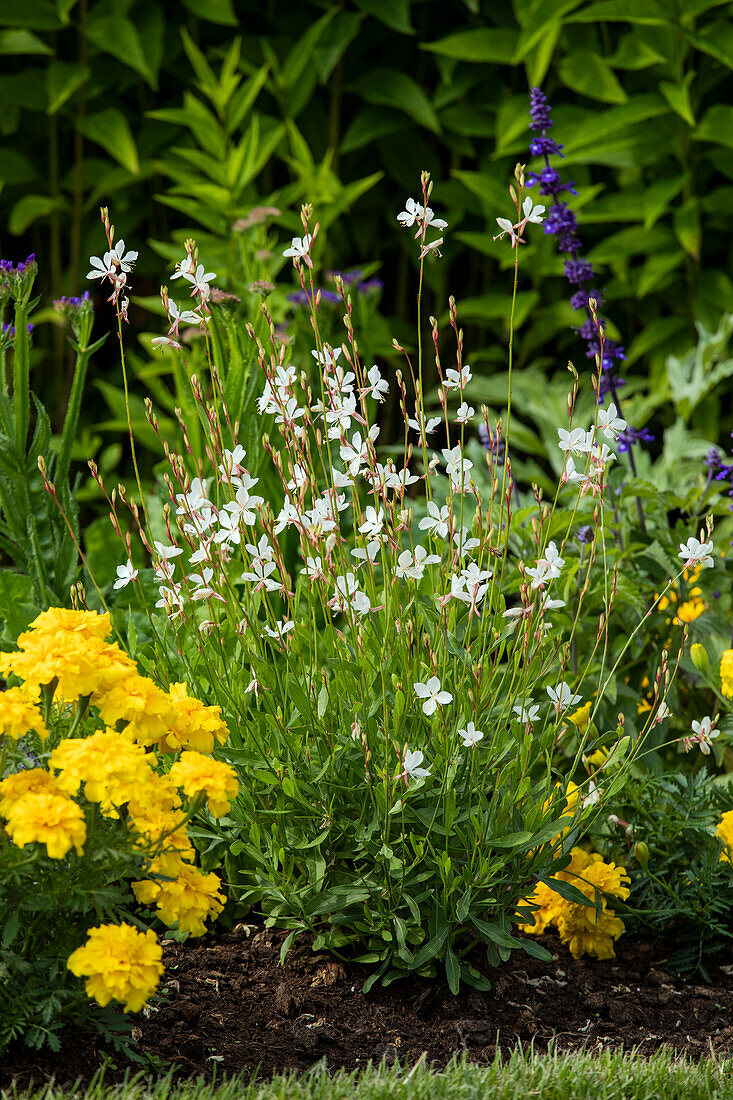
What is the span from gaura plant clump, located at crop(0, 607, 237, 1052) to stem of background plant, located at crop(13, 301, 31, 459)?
1.06 meters

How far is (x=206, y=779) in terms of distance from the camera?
4.47 ft

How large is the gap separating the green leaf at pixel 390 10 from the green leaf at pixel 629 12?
2.17 feet

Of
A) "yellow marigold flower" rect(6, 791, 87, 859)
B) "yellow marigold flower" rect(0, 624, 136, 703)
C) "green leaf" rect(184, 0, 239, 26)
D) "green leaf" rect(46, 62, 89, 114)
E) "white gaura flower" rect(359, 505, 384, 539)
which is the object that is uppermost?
"green leaf" rect(184, 0, 239, 26)

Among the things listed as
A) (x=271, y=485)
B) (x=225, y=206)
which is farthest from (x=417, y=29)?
(x=271, y=485)

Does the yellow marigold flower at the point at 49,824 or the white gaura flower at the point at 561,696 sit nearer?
the yellow marigold flower at the point at 49,824

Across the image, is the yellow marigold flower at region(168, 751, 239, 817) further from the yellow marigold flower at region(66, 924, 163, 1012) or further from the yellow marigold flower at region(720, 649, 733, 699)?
the yellow marigold flower at region(720, 649, 733, 699)

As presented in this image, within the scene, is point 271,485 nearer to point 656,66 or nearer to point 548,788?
point 548,788

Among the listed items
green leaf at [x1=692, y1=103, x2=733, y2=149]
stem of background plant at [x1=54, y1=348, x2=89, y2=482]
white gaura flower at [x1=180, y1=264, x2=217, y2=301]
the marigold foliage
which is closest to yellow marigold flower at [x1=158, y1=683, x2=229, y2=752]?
white gaura flower at [x1=180, y1=264, x2=217, y2=301]

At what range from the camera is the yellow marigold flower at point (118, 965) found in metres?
1.26

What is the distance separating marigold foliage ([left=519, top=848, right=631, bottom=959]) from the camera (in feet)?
6.24

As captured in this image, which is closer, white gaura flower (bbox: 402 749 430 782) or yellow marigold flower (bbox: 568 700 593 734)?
white gaura flower (bbox: 402 749 430 782)

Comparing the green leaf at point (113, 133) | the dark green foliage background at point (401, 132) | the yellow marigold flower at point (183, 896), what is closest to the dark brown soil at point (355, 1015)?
the yellow marigold flower at point (183, 896)

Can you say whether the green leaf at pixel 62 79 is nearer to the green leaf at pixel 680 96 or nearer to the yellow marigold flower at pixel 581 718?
the green leaf at pixel 680 96

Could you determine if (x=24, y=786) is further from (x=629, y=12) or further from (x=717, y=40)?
(x=717, y=40)
